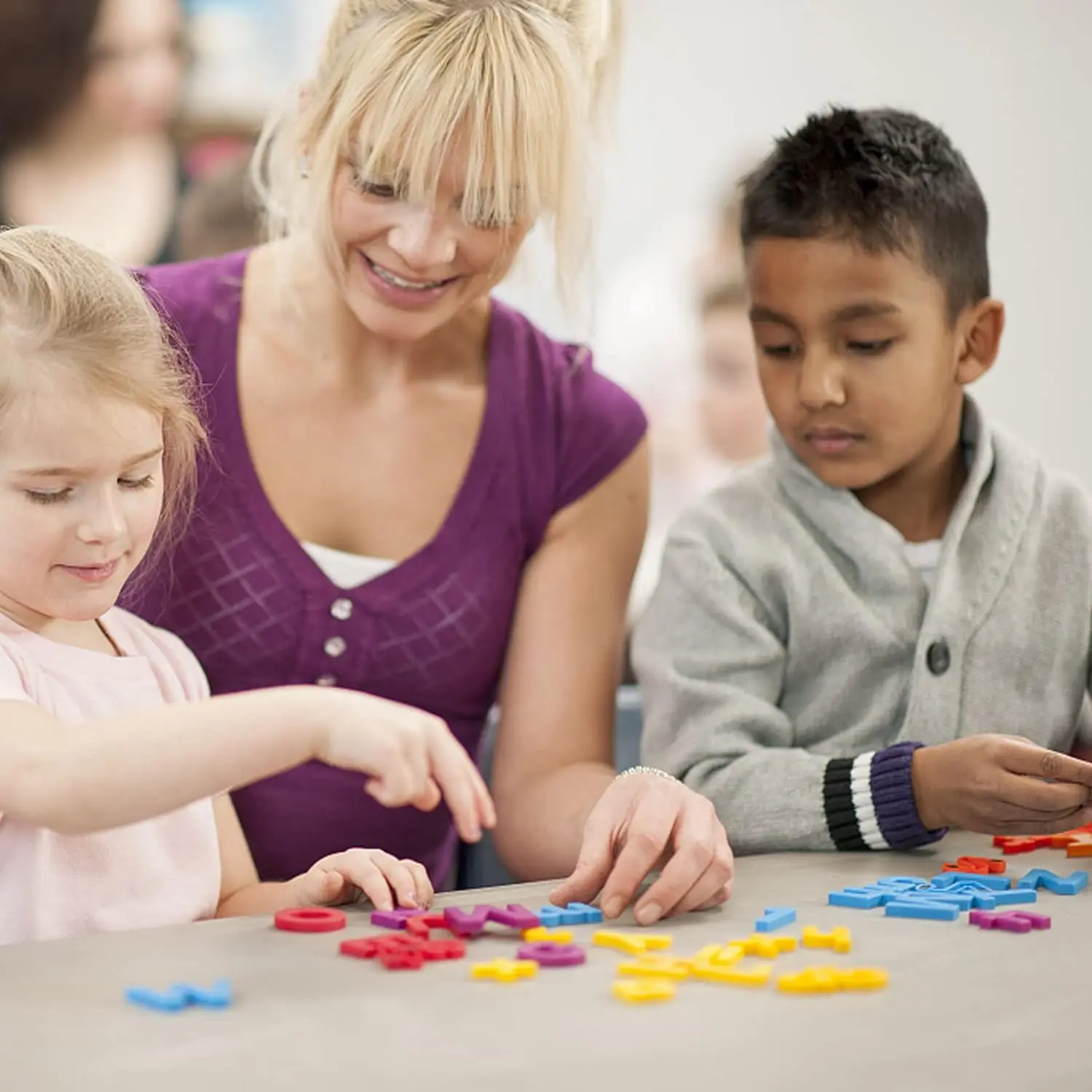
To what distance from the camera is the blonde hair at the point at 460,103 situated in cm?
139

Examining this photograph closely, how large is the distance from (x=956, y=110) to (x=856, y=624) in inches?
127

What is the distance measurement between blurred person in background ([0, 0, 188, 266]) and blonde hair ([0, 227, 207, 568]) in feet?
8.69

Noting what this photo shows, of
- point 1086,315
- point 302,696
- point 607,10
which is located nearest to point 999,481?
point 607,10

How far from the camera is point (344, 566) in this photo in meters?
1.58

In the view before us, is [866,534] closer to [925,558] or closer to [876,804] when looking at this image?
[925,558]

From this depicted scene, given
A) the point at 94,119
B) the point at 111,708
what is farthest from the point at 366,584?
the point at 94,119

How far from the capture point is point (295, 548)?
1.57 metres

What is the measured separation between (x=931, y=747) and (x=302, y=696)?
2.08 feet

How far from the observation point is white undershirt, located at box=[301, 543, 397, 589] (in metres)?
1.58

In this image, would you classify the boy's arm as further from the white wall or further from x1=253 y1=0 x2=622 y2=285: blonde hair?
the white wall

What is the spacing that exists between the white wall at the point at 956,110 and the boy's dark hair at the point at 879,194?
2609 millimetres

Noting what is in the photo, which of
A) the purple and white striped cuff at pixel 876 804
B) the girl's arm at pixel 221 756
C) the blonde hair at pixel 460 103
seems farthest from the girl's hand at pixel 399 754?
the blonde hair at pixel 460 103

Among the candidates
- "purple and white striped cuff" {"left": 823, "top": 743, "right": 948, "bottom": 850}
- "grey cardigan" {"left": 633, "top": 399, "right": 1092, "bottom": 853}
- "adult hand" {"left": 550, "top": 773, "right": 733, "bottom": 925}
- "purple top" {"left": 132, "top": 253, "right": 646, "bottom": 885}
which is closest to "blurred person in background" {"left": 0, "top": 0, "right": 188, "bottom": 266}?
"purple top" {"left": 132, "top": 253, "right": 646, "bottom": 885}

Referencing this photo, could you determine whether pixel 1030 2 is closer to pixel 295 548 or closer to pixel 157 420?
pixel 295 548
